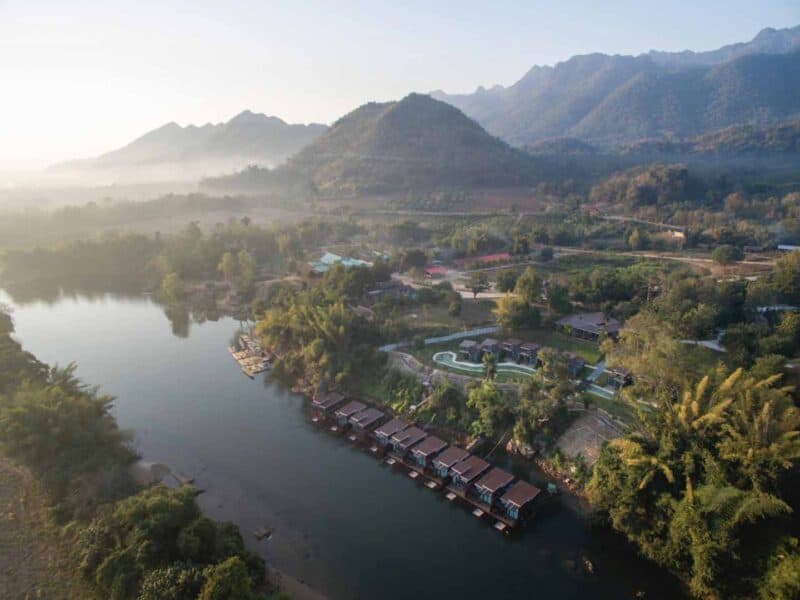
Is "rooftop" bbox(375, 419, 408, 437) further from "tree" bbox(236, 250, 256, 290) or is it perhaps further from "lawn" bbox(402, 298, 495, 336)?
"tree" bbox(236, 250, 256, 290)

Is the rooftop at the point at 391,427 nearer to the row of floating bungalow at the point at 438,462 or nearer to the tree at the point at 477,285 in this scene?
the row of floating bungalow at the point at 438,462

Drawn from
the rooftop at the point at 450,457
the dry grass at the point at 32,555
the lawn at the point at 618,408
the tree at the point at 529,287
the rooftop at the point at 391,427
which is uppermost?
the tree at the point at 529,287

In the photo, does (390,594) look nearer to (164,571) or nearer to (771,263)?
(164,571)

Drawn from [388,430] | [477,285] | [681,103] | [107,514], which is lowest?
[388,430]

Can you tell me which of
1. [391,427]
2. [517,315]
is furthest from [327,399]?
[517,315]

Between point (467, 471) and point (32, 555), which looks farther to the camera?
point (467, 471)

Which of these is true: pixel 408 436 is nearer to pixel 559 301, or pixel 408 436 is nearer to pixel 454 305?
pixel 454 305

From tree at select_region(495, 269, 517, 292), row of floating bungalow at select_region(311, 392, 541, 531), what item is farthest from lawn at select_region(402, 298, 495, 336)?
row of floating bungalow at select_region(311, 392, 541, 531)

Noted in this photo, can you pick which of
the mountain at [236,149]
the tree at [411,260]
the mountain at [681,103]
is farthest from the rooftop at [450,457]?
the mountain at [236,149]
